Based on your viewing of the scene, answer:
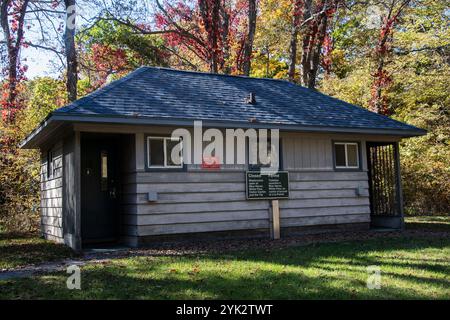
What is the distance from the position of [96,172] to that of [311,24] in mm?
13258

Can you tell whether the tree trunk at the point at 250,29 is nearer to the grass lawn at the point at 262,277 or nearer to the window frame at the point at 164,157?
the window frame at the point at 164,157

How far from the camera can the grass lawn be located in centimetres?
509

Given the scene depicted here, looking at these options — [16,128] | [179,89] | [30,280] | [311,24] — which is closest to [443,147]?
[311,24]

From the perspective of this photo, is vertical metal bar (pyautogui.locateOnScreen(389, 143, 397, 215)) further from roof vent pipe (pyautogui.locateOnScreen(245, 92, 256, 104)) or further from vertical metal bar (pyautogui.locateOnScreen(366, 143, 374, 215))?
roof vent pipe (pyautogui.locateOnScreen(245, 92, 256, 104))

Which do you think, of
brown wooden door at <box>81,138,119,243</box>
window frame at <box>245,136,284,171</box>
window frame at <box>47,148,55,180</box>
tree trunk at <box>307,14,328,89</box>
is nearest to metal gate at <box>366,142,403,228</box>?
window frame at <box>245,136,284,171</box>

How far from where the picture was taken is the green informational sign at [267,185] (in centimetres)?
1033

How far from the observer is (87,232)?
10.3 meters

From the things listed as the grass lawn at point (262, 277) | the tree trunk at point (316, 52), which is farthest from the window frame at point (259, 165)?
the tree trunk at point (316, 52)

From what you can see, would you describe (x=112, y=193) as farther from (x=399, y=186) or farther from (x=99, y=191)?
(x=399, y=186)

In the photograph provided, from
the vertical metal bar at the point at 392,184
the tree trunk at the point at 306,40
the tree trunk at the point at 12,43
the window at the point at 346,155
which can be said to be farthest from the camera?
the tree trunk at the point at 306,40

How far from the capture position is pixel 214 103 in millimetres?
10547

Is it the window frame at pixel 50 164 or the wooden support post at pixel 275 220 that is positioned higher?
the window frame at pixel 50 164

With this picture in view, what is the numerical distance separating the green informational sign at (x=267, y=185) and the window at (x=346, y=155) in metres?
1.61

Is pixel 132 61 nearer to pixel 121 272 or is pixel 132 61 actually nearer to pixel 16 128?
pixel 16 128
